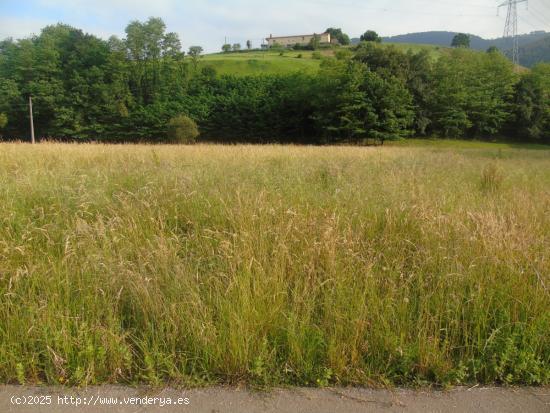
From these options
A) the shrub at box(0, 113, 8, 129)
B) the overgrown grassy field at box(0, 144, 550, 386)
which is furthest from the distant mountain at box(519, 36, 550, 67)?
the shrub at box(0, 113, 8, 129)

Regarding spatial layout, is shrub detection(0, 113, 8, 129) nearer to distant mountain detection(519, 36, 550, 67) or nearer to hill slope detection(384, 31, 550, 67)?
hill slope detection(384, 31, 550, 67)

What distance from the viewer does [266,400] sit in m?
2.31

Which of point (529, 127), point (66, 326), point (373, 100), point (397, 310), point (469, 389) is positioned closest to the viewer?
point (469, 389)

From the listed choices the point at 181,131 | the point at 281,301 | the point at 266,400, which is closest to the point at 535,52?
the point at 181,131

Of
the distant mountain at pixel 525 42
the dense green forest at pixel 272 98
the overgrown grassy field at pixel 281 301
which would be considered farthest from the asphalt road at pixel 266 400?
the distant mountain at pixel 525 42

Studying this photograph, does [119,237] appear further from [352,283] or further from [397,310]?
[397,310]

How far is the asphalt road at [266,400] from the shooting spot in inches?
88.3

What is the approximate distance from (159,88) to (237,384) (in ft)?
227

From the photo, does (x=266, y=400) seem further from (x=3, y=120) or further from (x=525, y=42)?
(x=525, y=42)

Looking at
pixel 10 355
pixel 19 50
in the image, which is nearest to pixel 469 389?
pixel 10 355

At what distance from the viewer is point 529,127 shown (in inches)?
2167

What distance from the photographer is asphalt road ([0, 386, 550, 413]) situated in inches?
88.3

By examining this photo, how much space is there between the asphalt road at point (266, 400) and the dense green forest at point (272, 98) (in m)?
48.3

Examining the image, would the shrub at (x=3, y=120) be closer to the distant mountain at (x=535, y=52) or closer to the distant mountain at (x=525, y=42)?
the distant mountain at (x=525, y=42)
